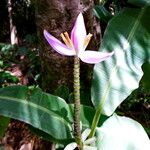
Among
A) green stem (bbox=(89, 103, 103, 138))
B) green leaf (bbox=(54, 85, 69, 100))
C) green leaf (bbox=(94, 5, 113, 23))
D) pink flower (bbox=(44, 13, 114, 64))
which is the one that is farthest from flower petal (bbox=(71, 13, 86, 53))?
green leaf (bbox=(94, 5, 113, 23))

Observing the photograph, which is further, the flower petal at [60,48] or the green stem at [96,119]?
the green stem at [96,119]

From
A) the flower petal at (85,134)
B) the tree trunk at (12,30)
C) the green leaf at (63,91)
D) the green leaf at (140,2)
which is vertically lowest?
the tree trunk at (12,30)

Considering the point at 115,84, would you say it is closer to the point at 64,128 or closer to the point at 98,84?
the point at 98,84

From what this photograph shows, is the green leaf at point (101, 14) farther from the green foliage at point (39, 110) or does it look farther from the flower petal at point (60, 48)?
the flower petal at point (60, 48)

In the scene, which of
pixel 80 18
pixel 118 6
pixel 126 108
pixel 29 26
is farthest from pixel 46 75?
pixel 29 26

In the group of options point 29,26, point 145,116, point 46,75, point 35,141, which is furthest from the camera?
point 29,26

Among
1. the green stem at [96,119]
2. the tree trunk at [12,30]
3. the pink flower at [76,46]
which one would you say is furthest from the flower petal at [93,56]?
the tree trunk at [12,30]

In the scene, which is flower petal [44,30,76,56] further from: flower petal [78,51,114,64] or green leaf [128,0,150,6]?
green leaf [128,0,150,6]

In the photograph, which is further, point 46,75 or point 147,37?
point 46,75
